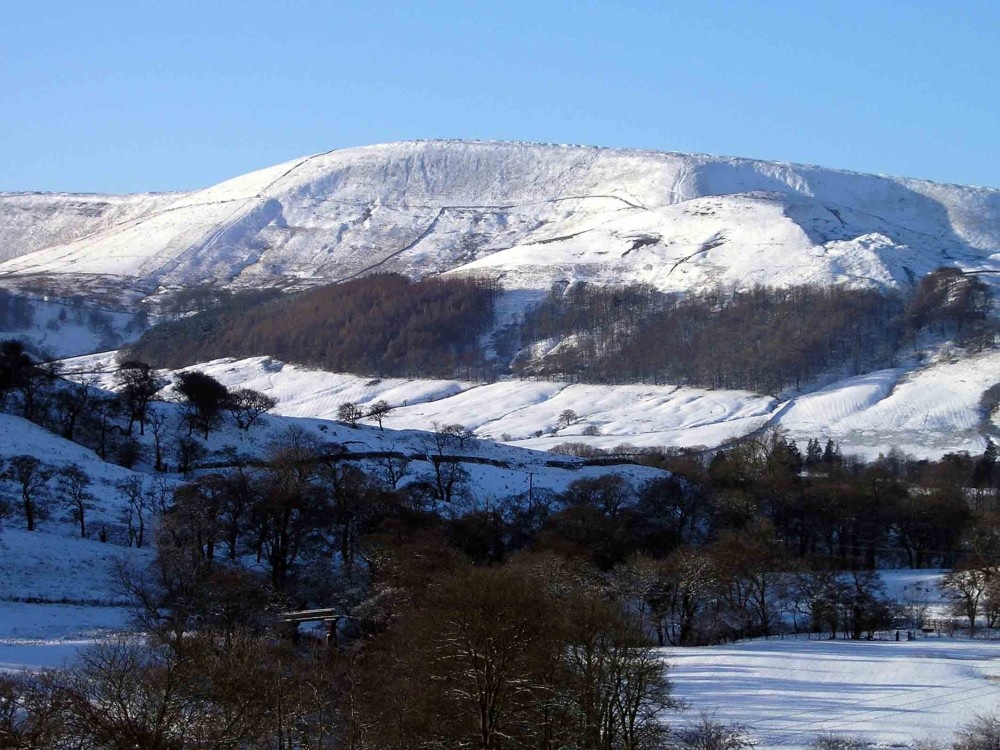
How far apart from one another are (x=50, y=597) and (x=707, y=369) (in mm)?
118670

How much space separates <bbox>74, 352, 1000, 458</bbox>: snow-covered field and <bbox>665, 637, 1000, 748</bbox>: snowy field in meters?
65.2

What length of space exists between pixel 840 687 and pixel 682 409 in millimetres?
95898

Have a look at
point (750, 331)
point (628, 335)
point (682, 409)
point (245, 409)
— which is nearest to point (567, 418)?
point (682, 409)

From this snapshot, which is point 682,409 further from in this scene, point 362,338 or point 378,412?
point 362,338

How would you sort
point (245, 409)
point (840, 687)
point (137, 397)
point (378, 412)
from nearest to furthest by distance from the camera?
point (840, 687), point (137, 397), point (245, 409), point (378, 412)

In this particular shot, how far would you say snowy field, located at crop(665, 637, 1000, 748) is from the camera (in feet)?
109

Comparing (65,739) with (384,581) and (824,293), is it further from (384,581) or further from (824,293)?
(824,293)

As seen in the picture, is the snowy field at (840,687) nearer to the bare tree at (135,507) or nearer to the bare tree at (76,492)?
the bare tree at (135,507)

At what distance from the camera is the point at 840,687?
38.2 metres

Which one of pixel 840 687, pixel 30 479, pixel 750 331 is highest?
pixel 750 331

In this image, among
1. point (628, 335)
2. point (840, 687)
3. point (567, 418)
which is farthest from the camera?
point (628, 335)

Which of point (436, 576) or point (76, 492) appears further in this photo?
point (76, 492)

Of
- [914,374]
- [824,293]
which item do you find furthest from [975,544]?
[824,293]

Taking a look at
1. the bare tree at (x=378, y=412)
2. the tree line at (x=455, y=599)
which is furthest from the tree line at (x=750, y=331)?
the tree line at (x=455, y=599)
